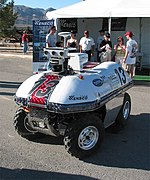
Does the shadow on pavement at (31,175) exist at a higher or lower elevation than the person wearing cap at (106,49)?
lower

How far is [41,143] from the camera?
493cm

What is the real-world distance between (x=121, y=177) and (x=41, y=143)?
158cm

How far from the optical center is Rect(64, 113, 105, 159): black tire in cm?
425

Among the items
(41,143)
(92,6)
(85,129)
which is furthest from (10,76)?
(85,129)

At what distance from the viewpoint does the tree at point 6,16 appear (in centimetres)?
2990

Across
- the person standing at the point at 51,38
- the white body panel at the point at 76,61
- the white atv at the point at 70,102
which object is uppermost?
the person standing at the point at 51,38

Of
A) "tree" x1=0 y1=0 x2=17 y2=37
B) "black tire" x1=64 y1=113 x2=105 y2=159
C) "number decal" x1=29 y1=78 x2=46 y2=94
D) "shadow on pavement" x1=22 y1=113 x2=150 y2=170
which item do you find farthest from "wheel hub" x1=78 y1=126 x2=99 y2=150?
"tree" x1=0 y1=0 x2=17 y2=37

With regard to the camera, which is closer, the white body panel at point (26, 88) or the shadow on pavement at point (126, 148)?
the shadow on pavement at point (126, 148)

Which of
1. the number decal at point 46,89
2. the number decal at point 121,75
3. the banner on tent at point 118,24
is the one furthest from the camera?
the banner on tent at point 118,24

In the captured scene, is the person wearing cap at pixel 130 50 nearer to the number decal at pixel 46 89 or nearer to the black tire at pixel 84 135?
the black tire at pixel 84 135

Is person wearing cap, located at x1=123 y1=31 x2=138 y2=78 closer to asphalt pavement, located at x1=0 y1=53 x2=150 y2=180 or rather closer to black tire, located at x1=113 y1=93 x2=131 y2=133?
asphalt pavement, located at x1=0 y1=53 x2=150 y2=180

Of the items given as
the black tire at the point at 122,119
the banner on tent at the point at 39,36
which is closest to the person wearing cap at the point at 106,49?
the banner on tent at the point at 39,36

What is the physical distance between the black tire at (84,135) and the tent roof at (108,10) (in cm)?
708

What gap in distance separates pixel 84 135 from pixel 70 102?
581 mm
